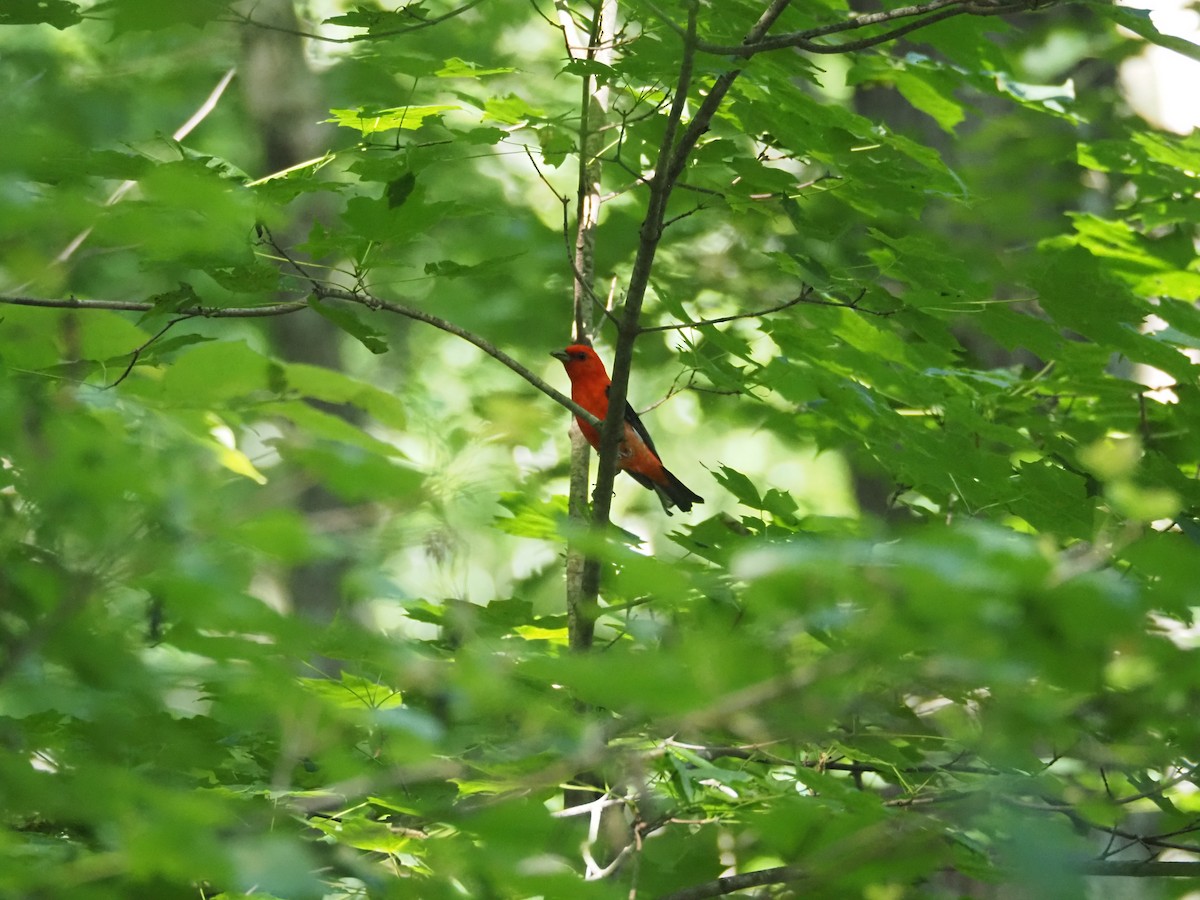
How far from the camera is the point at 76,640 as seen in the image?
129 cm

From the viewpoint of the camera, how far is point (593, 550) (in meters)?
1.24

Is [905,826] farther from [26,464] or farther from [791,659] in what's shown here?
[26,464]

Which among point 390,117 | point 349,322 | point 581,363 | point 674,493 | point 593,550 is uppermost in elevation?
point 581,363

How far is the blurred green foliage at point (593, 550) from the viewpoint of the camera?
1.14 meters

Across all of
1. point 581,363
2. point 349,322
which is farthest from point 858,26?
point 581,363

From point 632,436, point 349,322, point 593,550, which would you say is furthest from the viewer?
point 632,436

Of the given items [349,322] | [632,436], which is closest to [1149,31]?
[349,322]

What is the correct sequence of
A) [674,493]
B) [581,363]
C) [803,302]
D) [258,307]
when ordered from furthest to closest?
[674,493]
[581,363]
[803,302]
[258,307]

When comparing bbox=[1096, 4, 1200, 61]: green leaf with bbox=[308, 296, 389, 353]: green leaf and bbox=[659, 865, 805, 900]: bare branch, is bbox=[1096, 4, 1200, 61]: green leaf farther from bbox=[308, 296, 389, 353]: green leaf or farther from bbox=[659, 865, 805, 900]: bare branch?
bbox=[659, 865, 805, 900]: bare branch

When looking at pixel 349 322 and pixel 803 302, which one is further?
pixel 803 302

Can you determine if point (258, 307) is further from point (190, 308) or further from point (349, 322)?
point (349, 322)

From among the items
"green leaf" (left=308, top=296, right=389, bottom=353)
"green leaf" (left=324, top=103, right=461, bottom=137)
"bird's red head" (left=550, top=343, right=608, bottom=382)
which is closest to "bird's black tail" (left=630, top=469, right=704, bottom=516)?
"bird's red head" (left=550, top=343, right=608, bottom=382)

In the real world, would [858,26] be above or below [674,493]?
above

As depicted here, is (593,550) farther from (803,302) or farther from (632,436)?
(632,436)
